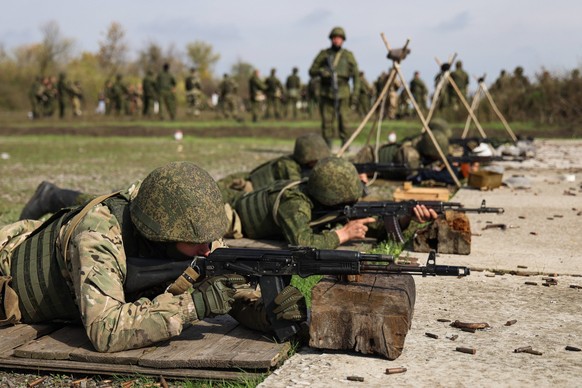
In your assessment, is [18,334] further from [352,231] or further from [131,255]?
[352,231]

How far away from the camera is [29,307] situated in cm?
422

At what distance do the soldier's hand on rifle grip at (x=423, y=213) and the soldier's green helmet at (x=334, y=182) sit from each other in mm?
524

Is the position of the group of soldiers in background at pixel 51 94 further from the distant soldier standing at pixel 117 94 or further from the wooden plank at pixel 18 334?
the wooden plank at pixel 18 334

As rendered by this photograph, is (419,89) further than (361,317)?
Yes

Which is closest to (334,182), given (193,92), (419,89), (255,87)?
(419,89)

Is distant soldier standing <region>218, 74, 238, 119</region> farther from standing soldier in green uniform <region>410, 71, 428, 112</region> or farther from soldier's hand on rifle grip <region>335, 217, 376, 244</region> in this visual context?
soldier's hand on rifle grip <region>335, 217, 376, 244</region>

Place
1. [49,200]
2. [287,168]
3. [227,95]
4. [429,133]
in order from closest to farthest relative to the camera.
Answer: [49,200] < [287,168] < [429,133] < [227,95]

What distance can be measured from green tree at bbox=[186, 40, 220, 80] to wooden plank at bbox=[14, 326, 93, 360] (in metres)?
90.7

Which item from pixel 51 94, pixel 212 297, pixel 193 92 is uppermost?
pixel 51 94

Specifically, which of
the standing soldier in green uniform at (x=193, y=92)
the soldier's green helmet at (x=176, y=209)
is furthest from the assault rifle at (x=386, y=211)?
the standing soldier in green uniform at (x=193, y=92)

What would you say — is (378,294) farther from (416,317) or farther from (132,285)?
(132,285)

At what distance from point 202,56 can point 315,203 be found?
90.0 metres

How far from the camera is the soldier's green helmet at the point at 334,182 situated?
631cm

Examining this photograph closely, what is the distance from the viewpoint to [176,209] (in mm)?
3803
